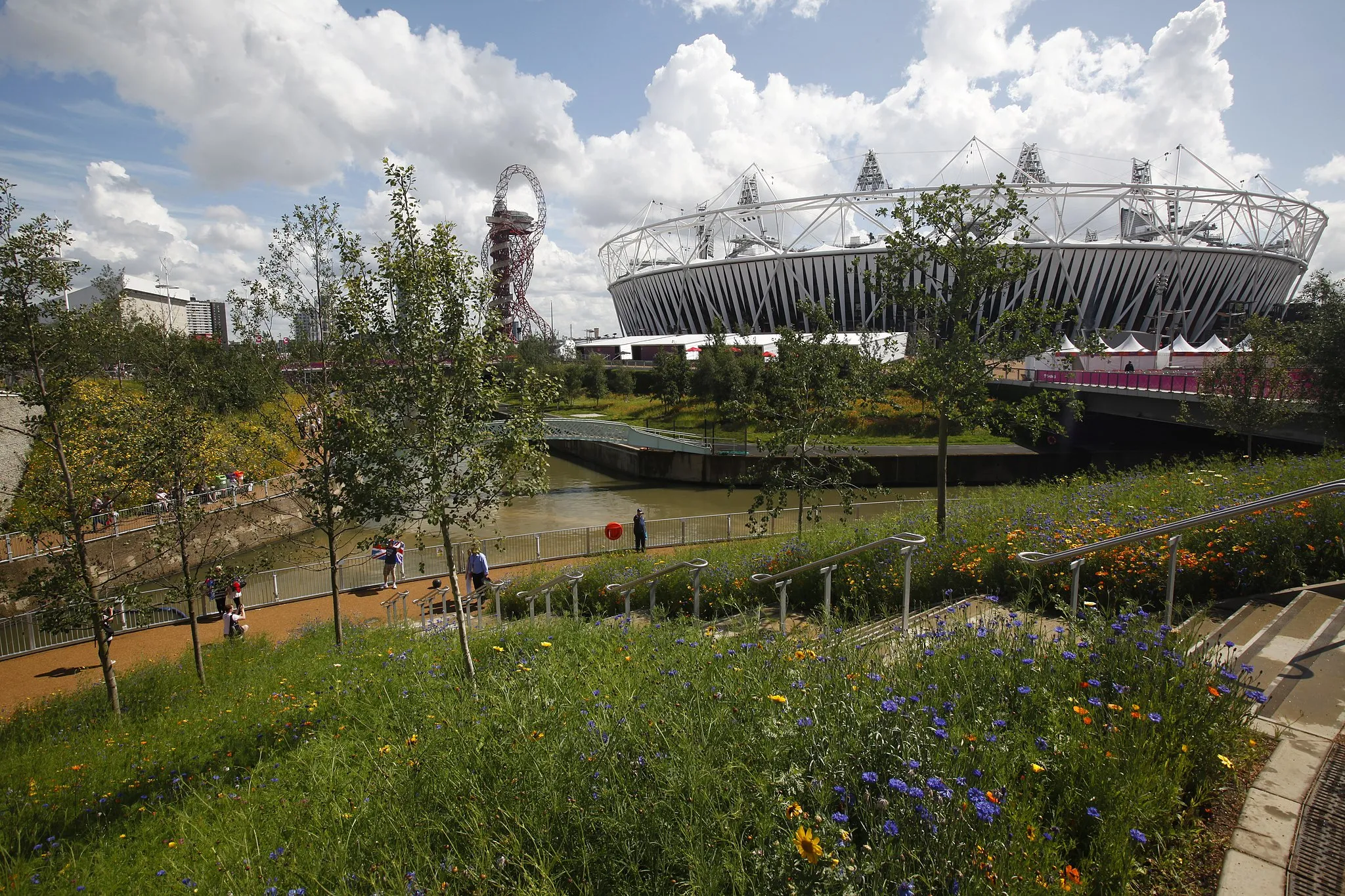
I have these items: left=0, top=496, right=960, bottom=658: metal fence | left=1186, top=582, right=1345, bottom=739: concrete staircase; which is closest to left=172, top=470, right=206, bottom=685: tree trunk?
left=0, top=496, right=960, bottom=658: metal fence

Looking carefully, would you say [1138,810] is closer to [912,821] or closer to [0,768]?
[912,821]

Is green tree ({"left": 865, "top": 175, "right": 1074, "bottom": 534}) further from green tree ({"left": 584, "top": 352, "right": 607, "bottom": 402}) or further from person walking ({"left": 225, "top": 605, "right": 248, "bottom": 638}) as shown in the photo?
green tree ({"left": 584, "top": 352, "right": 607, "bottom": 402})

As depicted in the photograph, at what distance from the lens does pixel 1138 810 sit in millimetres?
2553

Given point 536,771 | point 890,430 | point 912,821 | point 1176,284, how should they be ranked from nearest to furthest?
point 912,821 < point 536,771 < point 890,430 < point 1176,284

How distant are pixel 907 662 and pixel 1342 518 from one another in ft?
15.5

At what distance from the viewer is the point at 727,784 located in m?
2.80

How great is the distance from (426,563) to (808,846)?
51.7 feet

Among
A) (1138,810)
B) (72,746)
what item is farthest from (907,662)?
(72,746)

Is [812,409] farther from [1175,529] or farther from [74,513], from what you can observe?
[74,513]

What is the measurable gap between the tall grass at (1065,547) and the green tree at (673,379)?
2882cm

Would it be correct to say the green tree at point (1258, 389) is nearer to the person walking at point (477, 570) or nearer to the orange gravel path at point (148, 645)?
the orange gravel path at point (148, 645)

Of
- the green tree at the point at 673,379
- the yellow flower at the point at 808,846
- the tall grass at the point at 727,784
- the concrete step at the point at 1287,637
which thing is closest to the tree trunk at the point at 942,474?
the tall grass at the point at 727,784

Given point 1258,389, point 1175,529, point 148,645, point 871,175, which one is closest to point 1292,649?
point 1175,529

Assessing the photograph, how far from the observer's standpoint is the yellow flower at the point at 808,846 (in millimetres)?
2273
